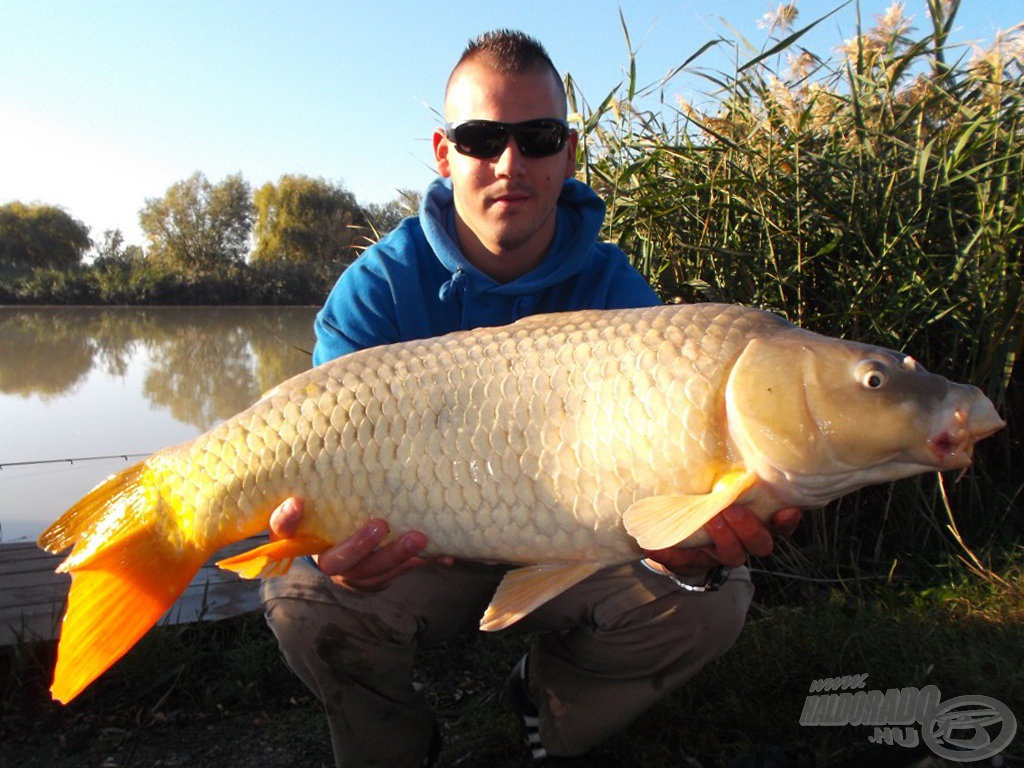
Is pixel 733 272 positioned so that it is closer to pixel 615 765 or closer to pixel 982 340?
pixel 982 340

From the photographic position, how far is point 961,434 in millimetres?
1060

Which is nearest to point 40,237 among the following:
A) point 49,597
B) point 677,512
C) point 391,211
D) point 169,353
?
point 169,353

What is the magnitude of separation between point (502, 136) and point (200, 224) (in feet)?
88.9

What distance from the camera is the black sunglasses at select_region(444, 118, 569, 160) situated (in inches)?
65.7

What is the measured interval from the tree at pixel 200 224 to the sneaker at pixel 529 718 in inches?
904

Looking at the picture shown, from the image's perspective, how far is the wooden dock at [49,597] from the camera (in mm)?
1835

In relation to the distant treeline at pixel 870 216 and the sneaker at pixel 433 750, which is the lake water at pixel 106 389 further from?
the sneaker at pixel 433 750

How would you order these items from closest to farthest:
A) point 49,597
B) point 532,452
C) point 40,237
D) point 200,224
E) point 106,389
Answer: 1. point 532,452
2. point 49,597
3. point 106,389
4. point 40,237
5. point 200,224

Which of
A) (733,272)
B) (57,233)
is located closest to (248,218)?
(57,233)

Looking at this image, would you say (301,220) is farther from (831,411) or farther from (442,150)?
(831,411)

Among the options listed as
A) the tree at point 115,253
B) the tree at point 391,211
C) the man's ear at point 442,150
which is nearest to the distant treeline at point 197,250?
the tree at point 115,253

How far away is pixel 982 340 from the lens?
2.25 m

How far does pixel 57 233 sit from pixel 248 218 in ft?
21.6

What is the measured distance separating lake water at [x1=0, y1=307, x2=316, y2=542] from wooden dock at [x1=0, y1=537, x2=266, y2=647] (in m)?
1.12
